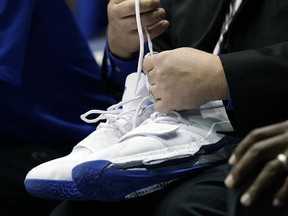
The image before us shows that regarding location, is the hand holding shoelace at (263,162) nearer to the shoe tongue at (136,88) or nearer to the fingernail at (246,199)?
the fingernail at (246,199)

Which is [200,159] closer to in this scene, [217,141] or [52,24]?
[217,141]

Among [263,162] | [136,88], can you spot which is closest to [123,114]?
[136,88]

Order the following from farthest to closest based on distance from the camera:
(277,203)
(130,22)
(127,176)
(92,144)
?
(130,22) → (92,144) → (127,176) → (277,203)

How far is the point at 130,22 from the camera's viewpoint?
3.04 ft

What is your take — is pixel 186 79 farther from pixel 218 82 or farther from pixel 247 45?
pixel 247 45

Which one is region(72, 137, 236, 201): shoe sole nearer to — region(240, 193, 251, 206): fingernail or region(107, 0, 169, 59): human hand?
region(240, 193, 251, 206): fingernail

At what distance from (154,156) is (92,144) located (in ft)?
0.47

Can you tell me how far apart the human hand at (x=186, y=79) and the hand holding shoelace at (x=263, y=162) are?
0.18 metres

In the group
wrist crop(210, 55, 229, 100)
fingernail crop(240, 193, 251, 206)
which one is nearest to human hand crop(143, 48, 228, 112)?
wrist crop(210, 55, 229, 100)

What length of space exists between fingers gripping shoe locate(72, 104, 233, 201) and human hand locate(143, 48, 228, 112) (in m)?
0.03

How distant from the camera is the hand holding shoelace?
21.1 inches

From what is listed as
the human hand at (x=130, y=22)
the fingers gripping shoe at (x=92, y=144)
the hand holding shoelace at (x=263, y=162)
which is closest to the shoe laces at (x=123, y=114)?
the fingers gripping shoe at (x=92, y=144)

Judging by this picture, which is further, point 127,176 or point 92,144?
point 92,144

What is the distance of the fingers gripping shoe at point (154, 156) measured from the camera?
0.67 metres
